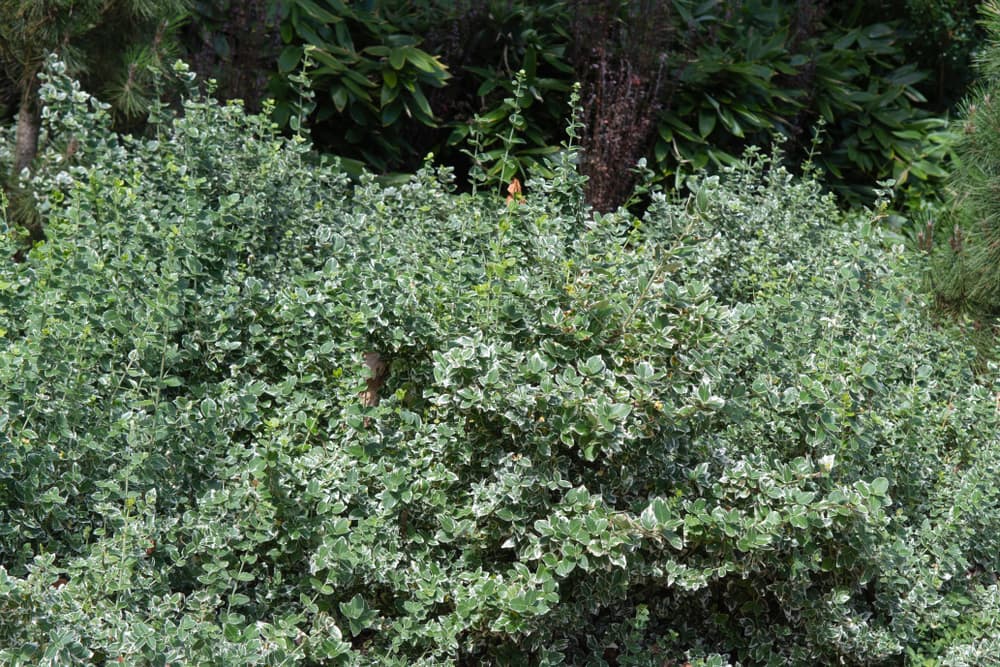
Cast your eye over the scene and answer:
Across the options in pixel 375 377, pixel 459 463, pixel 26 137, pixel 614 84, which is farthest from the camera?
pixel 614 84

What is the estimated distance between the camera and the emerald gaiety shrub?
2.35 meters

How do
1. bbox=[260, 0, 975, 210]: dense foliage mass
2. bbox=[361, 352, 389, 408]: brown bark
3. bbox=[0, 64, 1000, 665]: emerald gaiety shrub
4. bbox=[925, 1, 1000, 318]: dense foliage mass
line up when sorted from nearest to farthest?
bbox=[0, 64, 1000, 665]: emerald gaiety shrub → bbox=[361, 352, 389, 408]: brown bark → bbox=[925, 1, 1000, 318]: dense foliage mass → bbox=[260, 0, 975, 210]: dense foliage mass

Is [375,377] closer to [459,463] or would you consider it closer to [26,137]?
[459,463]

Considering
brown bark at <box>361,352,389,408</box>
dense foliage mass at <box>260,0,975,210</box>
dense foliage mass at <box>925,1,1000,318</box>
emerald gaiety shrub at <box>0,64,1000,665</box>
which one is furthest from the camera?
dense foliage mass at <box>260,0,975,210</box>

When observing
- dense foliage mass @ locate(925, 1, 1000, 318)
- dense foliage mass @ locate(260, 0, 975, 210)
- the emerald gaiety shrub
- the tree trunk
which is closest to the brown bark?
the emerald gaiety shrub

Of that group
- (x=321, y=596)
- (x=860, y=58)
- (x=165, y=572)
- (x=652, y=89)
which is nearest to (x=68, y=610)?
(x=165, y=572)

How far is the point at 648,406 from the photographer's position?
Result: 249cm

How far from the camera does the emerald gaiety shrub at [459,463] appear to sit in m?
2.35

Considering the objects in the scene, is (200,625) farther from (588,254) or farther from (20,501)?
(588,254)

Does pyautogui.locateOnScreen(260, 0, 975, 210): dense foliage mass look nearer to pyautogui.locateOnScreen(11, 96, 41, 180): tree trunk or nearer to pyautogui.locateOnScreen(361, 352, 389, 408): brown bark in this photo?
pyautogui.locateOnScreen(11, 96, 41, 180): tree trunk

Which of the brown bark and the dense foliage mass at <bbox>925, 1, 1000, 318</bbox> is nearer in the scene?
the brown bark

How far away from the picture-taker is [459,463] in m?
2.72

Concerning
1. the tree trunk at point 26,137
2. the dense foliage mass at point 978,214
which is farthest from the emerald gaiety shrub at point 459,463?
the tree trunk at point 26,137

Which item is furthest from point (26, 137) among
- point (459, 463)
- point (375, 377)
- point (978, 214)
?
point (978, 214)
